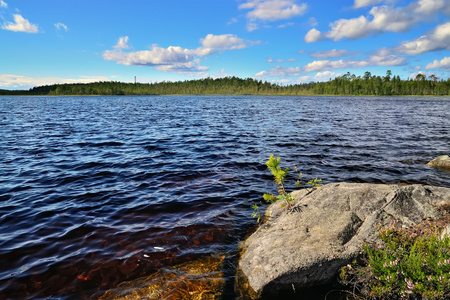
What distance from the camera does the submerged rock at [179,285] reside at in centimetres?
480

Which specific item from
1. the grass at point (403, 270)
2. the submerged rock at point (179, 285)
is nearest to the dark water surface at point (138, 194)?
the submerged rock at point (179, 285)

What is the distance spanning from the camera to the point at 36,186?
1052 cm

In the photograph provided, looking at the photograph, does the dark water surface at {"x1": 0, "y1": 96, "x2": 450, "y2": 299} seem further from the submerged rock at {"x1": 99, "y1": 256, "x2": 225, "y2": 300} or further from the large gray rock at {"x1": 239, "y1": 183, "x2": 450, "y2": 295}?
the large gray rock at {"x1": 239, "y1": 183, "x2": 450, "y2": 295}

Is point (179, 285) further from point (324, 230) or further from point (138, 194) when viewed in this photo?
point (138, 194)

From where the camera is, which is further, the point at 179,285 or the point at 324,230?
the point at 324,230

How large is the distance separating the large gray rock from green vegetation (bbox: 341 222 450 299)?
45 cm

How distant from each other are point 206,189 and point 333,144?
39.8 ft

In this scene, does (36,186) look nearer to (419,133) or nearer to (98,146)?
(98,146)

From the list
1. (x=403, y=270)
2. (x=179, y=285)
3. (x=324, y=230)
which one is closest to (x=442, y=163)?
(x=324, y=230)

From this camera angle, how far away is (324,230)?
562 cm

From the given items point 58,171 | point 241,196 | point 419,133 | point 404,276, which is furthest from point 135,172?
point 419,133

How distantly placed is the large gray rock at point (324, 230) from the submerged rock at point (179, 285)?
2.15 ft

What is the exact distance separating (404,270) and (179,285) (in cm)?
393

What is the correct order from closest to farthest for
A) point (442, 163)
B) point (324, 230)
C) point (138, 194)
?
point (324, 230)
point (138, 194)
point (442, 163)
